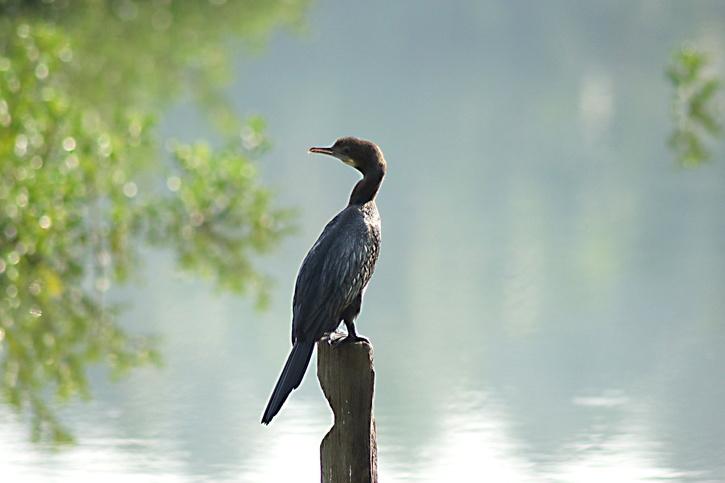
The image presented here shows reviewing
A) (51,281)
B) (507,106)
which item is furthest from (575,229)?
(507,106)

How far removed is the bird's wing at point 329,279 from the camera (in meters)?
3.57

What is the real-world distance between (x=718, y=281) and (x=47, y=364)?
3.90m

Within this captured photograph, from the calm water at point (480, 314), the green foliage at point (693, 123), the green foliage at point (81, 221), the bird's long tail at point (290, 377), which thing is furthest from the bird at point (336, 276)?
the green foliage at point (693, 123)

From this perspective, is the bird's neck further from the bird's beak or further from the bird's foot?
the bird's foot

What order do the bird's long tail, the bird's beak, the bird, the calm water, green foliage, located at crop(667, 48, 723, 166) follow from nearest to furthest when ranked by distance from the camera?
the bird's long tail → the bird → the bird's beak → the calm water → green foliage, located at crop(667, 48, 723, 166)

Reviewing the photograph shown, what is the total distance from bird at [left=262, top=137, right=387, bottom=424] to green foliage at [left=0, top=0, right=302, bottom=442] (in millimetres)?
2274

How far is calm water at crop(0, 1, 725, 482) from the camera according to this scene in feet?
17.6

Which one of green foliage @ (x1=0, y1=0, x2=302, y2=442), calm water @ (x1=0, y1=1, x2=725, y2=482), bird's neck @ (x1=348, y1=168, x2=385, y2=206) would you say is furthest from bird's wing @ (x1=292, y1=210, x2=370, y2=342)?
green foliage @ (x1=0, y1=0, x2=302, y2=442)

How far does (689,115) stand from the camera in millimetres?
12484

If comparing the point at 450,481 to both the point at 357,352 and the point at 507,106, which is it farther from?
the point at 507,106

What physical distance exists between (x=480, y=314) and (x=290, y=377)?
4.50 metres

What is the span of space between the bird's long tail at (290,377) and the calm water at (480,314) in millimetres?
1600

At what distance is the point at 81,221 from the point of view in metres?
8.48

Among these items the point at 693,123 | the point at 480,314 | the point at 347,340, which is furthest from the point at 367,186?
the point at 693,123
